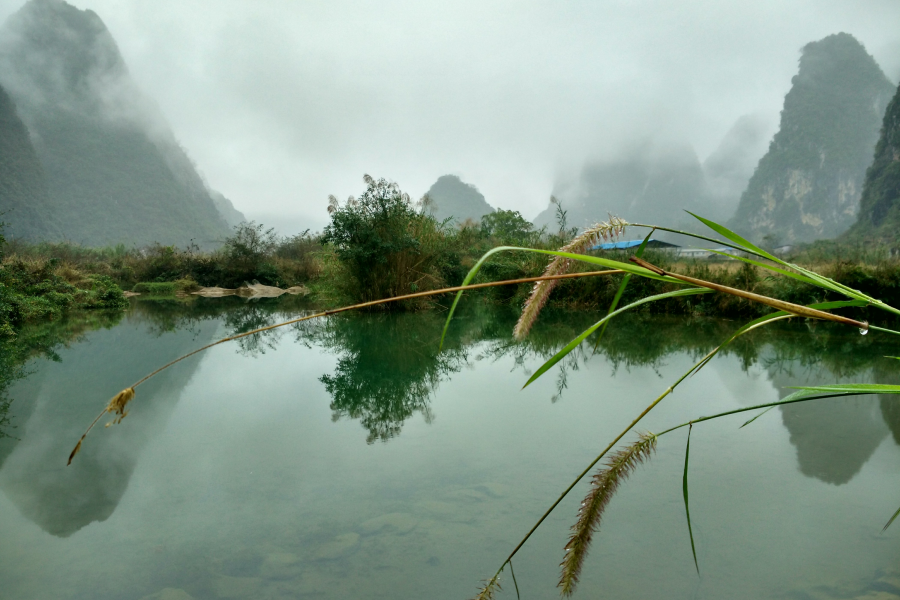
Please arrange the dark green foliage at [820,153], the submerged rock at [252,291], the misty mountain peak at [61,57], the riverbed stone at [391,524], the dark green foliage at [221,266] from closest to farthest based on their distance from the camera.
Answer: the riverbed stone at [391,524] → the submerged rock at [252,291] → the dark green foliage at [221,266] → the misty mountain peak at [61,57] → the dark green foliage at [820,153]

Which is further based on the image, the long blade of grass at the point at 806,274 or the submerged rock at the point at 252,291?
the submerged rock at the point at 252,291

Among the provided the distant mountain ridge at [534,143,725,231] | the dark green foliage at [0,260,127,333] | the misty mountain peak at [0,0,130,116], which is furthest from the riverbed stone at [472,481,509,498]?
the distant mountain ridge at [534,143,725,231]

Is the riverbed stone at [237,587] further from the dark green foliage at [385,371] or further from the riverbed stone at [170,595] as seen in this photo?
the dark green foliage at [385,371]

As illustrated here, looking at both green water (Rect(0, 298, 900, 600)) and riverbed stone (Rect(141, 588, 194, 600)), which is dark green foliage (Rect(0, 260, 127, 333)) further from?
riverbed stone (Rect(141, 588, 194, 600))

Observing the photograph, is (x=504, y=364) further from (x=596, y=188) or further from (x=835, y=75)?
(x=596, y=188)

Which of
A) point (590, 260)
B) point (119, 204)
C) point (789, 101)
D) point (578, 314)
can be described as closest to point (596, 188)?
point (789, 101)

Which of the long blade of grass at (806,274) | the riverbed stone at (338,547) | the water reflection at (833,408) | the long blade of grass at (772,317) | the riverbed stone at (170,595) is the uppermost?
the long blade of grass at (806,274)

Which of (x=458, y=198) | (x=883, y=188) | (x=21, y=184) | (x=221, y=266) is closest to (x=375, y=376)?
(x=221, y=266)

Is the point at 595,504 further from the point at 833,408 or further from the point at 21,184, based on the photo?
the point at 21,184

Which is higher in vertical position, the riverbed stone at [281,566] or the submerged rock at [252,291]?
the submerged rock at [252,291]

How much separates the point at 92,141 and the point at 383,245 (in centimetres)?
6664

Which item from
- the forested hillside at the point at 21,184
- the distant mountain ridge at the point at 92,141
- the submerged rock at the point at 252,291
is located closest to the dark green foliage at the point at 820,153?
the submerged rock at the point at 252,291

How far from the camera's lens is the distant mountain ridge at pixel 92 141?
50625mm

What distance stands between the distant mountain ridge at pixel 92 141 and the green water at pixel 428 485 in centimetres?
4932
